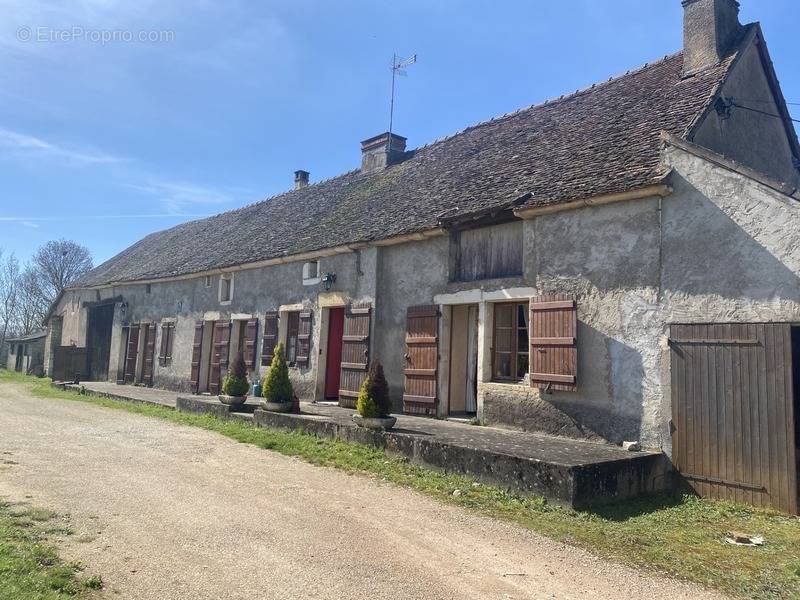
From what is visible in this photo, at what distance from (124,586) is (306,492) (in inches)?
108

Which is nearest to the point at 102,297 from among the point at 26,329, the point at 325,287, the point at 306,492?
the point at 325,287

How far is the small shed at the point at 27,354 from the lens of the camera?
29109 mm

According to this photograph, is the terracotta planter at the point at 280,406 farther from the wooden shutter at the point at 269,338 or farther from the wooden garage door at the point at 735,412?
the wooden garage door at the point at 735,412

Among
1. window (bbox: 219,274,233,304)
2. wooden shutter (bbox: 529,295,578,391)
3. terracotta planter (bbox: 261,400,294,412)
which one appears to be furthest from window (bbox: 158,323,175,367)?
wooden shutter (bbox: 529,295,578,391)

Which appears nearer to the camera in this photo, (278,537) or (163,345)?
(278,537)

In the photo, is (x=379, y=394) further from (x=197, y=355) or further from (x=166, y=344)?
(x=166, y=344)

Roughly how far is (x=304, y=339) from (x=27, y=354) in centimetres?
2525

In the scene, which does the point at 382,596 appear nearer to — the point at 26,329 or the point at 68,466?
the point at 68,466

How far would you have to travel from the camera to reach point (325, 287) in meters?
12.7

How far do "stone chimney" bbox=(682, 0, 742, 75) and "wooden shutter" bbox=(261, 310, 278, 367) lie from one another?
989 centimetres

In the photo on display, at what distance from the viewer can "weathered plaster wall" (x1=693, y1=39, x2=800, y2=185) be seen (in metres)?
8.72

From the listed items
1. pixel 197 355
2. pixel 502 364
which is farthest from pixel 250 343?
pixel 502 364

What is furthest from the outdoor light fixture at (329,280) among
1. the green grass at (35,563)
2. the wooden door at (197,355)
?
the green grass at (35,563)

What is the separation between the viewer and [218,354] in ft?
51.5
